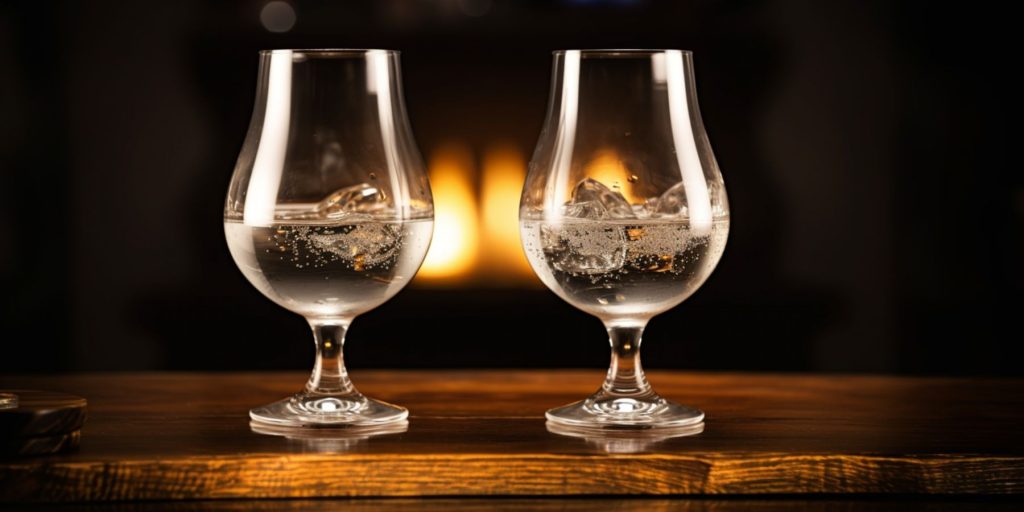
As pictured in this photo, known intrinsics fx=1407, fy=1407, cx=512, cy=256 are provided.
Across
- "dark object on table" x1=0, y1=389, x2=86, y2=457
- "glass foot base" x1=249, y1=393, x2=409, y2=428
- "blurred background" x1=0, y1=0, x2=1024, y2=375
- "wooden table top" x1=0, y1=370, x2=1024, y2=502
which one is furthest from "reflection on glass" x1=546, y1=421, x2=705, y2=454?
"blurred background" x1=0, y1=0, x2=1024, y2=375

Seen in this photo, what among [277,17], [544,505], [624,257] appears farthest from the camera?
[277,17]

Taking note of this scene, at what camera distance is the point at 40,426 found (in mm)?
739

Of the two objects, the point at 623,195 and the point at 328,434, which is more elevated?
the point at 623,195

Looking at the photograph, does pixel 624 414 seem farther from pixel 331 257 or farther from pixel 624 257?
pixel 331 257

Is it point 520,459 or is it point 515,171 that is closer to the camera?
point 520,459

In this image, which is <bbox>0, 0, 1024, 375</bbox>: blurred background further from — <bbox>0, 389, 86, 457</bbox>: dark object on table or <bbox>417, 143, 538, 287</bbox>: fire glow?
<bbox>0, 389, 86, 457</bbox>: dark object on table

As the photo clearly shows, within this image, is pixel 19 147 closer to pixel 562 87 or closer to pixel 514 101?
pixel 514 101

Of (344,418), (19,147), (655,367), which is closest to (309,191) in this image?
(344,418)

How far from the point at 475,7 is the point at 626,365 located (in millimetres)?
1835

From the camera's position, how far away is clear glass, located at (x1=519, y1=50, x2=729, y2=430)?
2.73 ft

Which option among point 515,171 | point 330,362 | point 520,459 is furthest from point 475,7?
point 520,459

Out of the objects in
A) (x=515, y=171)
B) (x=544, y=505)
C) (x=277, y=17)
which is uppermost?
(x=277, y=17)

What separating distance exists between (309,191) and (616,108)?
191 mm

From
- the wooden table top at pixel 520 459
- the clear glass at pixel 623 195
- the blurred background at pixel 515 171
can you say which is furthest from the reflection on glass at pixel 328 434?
the blurred background at pixel 515 171
